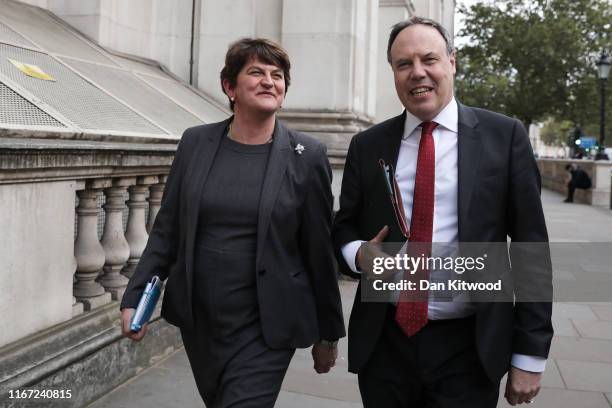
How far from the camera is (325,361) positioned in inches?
112

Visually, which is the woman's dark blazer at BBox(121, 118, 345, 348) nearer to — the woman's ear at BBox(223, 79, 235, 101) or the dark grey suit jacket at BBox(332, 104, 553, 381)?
the woman's ear at BBox(223, 79, 235, 101)

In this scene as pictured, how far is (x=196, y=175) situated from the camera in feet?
8.71

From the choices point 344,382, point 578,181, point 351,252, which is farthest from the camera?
point 578,181

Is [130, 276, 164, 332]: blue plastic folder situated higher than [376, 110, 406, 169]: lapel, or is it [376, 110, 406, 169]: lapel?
[376, 110, 406, 169]: lapel

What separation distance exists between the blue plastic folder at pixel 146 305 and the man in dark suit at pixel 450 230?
33.5 inches

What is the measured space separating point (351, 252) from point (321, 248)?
246 millimetres

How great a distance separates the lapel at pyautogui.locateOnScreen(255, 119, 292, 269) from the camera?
256 cm

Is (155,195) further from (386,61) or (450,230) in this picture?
(386,61)

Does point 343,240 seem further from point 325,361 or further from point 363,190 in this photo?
point 325,361

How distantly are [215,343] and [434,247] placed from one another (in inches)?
38.2

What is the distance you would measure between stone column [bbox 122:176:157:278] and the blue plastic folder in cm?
229

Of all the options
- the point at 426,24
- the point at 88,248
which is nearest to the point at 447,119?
the point at 426,24

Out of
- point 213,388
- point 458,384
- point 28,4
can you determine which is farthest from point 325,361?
point 28,4

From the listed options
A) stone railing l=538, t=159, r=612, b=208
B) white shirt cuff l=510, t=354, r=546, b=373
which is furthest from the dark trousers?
stone railing l=538, t=159, r=612, b=208
